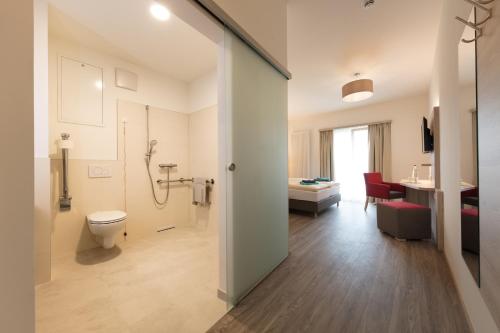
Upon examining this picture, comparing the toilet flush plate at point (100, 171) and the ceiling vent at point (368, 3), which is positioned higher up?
the ceiling vent at point (368, 3)

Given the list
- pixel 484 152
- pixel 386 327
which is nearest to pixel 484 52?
pixel 484 152

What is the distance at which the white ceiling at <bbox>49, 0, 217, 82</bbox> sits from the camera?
1.80 m

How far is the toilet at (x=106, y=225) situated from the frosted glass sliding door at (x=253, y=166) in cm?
156

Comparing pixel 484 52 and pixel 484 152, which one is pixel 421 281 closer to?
pixel 484 152

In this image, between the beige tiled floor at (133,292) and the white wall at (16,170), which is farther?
the beige tiled floor at (133,292)

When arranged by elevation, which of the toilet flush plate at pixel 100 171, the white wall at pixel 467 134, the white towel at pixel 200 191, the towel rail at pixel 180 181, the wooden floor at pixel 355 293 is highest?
the white wall at pixel 467 134

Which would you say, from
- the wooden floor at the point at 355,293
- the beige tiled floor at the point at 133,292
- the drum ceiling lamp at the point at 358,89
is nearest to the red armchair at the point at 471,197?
the wooden floor at the point at 355,293

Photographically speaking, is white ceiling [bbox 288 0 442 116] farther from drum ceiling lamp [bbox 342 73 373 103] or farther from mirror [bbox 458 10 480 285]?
mirror [bbox 458 10 480 285]

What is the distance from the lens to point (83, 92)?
2350 millimetres

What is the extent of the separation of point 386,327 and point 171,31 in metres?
3.25

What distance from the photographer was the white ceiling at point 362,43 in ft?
6.72

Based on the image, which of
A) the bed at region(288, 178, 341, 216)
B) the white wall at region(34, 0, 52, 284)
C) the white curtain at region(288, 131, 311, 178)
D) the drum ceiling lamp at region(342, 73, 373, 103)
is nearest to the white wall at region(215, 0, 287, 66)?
the drum ceiling lamp at region(342, 73, 373, 103)

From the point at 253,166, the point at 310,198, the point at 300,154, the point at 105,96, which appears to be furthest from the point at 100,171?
the point at 300,154

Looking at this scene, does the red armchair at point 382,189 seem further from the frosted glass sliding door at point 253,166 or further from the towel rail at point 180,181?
the towel rail at point 180,181
